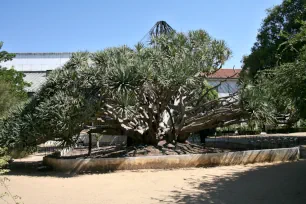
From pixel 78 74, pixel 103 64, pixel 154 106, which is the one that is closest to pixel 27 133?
pixel 78 74

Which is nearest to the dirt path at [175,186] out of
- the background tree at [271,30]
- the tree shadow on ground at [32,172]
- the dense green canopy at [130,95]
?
the tree shadow on ground at [32,172]

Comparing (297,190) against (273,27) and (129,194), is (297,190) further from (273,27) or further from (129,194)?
(273,27)

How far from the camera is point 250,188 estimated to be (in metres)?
8.61

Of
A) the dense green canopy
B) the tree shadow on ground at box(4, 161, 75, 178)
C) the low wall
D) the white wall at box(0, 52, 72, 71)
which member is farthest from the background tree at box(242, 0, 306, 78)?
the white wall at box(0, 52, 72, 71)

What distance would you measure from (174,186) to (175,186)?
30mm

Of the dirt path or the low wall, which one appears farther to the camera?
the low wall

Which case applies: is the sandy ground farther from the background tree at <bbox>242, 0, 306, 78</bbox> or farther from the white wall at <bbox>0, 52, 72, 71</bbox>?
the white wall at <bbox>0, 52, 72, 71</bbox>

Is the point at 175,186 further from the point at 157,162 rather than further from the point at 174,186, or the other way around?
the point at 157,162

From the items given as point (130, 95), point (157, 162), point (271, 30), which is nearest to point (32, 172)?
point (157, 162)

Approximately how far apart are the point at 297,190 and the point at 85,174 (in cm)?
697

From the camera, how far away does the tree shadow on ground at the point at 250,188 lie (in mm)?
7535

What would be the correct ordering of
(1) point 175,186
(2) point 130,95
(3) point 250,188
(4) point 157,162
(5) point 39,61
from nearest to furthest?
(3) point 250,188
(1) point 175,186
(2) point 130,95
(4) point 157,162
(5) point 39,61

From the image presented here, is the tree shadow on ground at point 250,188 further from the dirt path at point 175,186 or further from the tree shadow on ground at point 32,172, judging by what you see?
the tree shadow on ground at point 32,172

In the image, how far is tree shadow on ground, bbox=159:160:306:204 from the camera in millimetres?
7535
